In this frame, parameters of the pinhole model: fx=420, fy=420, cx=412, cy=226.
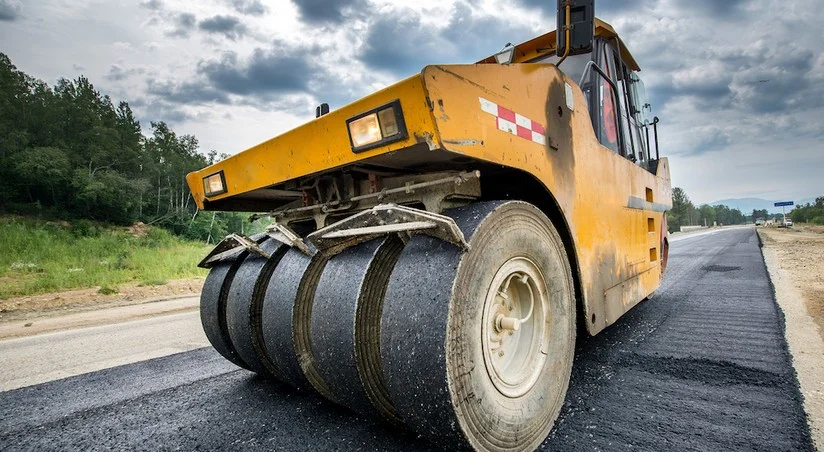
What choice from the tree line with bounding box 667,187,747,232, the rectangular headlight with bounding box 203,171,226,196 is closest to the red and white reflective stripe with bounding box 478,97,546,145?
the rectangular headlight with bounding box 203,171,226,196

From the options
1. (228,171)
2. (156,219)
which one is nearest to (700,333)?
(228,171)

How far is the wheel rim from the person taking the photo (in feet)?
5.57

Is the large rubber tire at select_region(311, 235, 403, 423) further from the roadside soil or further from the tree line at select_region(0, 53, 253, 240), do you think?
the tree line at select_region(0, 53, 253, 240)

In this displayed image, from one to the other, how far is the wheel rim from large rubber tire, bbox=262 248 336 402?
0.82 m

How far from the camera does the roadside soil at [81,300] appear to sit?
786cm

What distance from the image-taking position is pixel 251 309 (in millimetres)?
2338

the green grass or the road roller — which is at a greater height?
the road roller

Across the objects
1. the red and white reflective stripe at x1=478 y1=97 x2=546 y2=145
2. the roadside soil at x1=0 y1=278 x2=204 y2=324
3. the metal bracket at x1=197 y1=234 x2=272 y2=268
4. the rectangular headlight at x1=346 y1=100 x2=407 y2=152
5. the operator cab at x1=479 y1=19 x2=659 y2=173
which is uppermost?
the operator cab at x1=479 y1=19 x2=659 y2=173

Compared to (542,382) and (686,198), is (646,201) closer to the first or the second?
(542,382)

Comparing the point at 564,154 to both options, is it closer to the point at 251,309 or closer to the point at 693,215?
the point at 251,309

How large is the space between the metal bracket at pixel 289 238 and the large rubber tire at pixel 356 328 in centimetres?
33

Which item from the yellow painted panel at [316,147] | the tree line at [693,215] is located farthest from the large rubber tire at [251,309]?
the tree line at [693,215]

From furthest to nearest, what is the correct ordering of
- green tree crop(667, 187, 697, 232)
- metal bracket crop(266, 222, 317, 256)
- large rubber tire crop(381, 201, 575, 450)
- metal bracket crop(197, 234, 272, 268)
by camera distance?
green tree crop(667, 187, 697, 232) < metal bracket crop(197, 234, 272, 268) < metal bracket crop(266, 222, 317, 256) < large rubber tire crop(381, 201, 575, 450)

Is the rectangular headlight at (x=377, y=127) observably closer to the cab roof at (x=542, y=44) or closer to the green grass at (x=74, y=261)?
the cab roof at (x=542, y=44)
